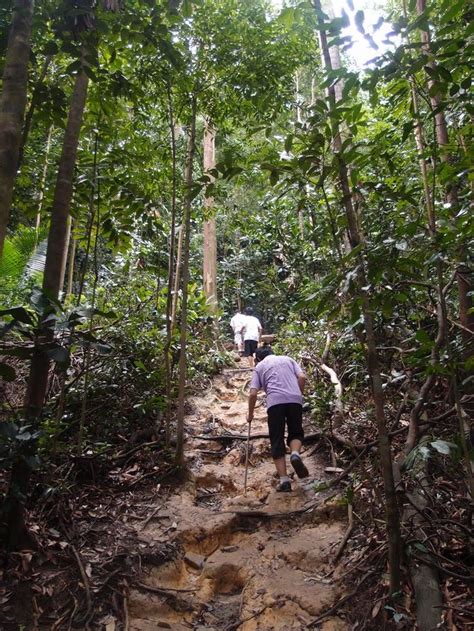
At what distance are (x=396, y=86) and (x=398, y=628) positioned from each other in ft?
10.9

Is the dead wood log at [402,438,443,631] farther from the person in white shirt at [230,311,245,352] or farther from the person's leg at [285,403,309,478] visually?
the person in white shirt at [230,311,245,352]

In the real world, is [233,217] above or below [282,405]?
above

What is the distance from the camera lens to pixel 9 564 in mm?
3117

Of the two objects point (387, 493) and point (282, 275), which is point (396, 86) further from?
point (282, 275)

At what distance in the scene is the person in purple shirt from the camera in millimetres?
5152

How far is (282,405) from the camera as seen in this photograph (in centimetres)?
537

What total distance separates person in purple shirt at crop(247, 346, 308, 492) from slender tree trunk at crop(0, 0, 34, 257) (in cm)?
394

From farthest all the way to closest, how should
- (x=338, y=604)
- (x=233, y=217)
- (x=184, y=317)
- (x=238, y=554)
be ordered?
(x=233, y=217)
(x=184, y=317)
(x=238, y=554)
(x=338, y=604)

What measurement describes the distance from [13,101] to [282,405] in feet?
13.8

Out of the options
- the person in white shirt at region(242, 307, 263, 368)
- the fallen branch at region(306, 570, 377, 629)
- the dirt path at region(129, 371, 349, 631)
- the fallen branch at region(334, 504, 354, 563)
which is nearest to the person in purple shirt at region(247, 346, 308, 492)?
the dirt path at region(129, 371, 349, 631)

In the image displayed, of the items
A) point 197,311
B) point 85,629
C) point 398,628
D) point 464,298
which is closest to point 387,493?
point 398,628

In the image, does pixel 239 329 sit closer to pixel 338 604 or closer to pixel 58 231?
pixel 58 231

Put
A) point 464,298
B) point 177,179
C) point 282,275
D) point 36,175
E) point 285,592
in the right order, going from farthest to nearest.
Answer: point 282,275 → point 177,179 → point 36,175 → point 464,298 → point 285,592

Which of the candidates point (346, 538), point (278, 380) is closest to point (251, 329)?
point (278, 380)
